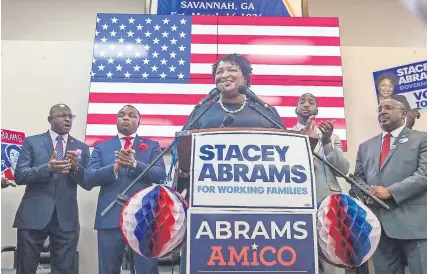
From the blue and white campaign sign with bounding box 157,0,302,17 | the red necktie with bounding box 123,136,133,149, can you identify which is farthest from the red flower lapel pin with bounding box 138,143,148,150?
the blue and white campaign sign with bounding box 157,0,302,17

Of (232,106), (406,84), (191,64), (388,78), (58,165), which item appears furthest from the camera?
(191,64)

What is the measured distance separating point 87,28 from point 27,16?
0.83 meters

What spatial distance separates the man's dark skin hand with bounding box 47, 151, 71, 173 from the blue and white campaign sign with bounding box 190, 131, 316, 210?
1.84 metres

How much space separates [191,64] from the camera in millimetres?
4965

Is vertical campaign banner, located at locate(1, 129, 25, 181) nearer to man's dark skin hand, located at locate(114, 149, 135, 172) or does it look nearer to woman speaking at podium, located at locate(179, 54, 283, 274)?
man's dark skin hand, located at locate(114, 149, 135, 172)

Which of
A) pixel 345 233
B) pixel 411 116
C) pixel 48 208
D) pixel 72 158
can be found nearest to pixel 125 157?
pixel 72 158

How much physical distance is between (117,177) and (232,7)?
10.2 ft

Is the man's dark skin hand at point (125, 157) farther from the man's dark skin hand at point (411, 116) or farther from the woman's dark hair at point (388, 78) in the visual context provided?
the woman's dark hair at point (388, 78)

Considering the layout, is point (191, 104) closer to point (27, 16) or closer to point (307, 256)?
point (27, 16)

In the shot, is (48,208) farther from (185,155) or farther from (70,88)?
(70,88)

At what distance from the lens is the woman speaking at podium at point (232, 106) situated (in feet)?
6.40

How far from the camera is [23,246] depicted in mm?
3219

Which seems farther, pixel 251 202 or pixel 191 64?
pixel 191 64

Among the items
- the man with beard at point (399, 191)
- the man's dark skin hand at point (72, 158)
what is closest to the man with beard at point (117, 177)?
the man's dark skin hand at point (72, 158)
